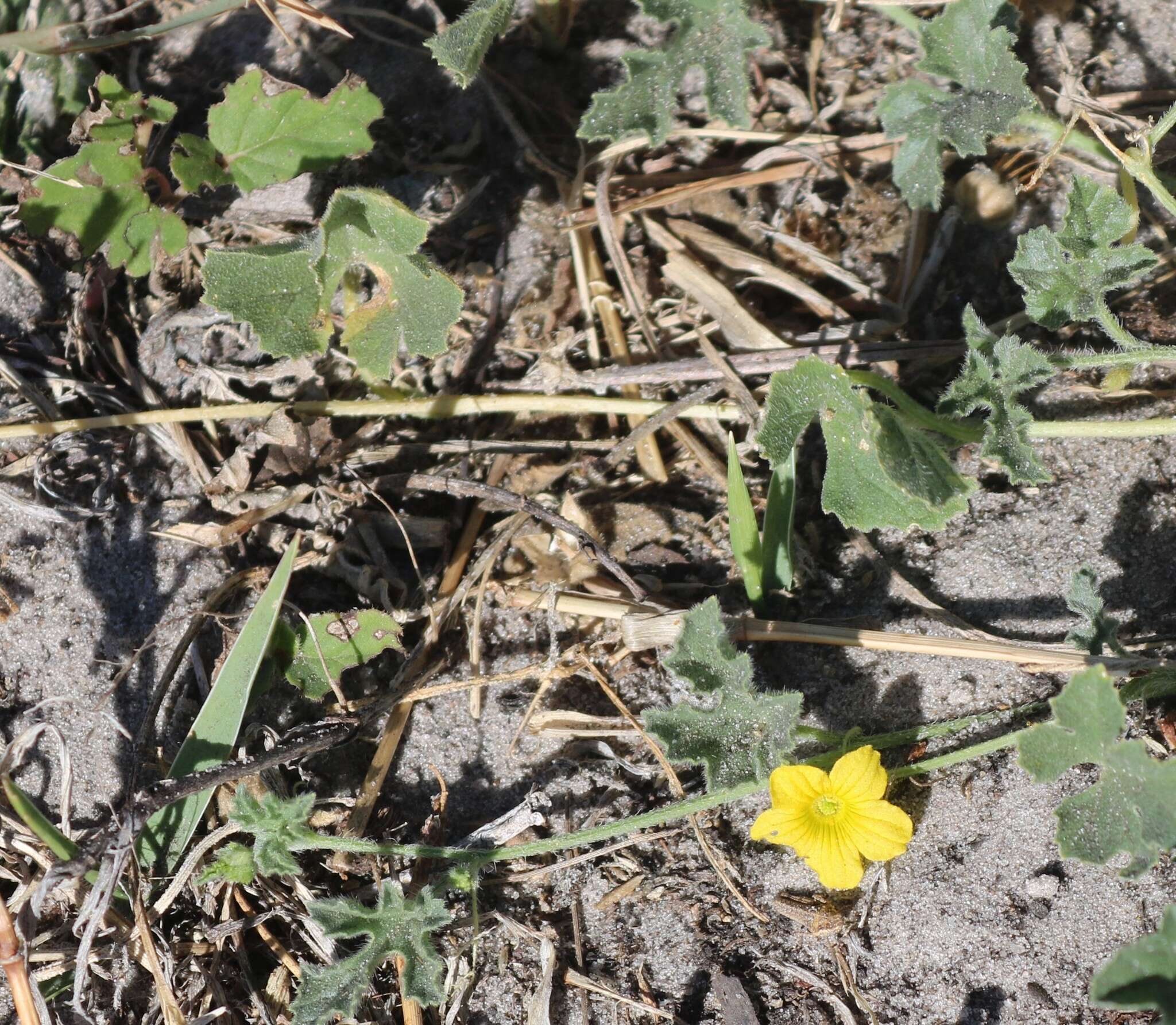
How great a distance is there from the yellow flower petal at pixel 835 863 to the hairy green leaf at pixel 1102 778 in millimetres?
445

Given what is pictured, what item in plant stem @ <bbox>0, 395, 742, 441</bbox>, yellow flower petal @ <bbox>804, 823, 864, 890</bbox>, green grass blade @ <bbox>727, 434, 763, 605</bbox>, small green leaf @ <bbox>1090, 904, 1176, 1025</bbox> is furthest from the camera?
plant stem @ <bbox>0, 395, 742, 441</bbox>

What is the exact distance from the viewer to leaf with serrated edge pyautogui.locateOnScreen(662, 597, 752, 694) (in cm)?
247

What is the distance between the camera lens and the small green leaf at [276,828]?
2.47 metres

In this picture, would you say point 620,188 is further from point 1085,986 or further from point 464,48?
point 1085,986

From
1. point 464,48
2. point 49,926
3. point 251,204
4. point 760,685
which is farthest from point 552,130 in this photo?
point 49,926

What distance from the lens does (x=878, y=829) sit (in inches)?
94.8

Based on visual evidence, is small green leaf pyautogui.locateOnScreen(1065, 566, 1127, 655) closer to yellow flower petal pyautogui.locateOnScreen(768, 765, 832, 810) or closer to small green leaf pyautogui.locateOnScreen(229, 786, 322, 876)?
yellow flower petal pyautogui.locateOnScreen(768, 765, 832, 810)

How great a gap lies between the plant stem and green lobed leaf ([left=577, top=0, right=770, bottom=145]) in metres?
0.74

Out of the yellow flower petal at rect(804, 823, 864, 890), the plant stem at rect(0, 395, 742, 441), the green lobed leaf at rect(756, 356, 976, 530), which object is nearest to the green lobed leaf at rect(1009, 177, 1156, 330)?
the green lobed leaf at rect(756, 356, 976, 530)

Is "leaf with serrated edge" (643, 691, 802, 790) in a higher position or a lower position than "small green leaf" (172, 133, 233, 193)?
lower

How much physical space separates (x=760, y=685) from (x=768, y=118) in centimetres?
183

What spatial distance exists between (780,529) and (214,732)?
1588 mm

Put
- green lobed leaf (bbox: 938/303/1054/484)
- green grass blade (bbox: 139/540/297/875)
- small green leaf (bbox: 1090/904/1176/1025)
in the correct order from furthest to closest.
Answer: green grass blade (bbox: 139/540/297/875)
green lobed leaf (bbox: 938/303/1054/484)
small green leaf (bbox: 1090/904/1176/1025)

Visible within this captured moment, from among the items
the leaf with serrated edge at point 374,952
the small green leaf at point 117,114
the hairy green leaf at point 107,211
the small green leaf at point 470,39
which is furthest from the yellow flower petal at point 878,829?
the small green leaf at point 117,114
